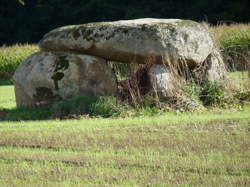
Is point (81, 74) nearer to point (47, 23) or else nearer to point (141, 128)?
point (141, 128)

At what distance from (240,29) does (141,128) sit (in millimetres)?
14576

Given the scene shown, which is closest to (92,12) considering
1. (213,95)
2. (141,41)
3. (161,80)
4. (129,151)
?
(141,41)

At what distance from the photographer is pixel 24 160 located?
7.53 meters

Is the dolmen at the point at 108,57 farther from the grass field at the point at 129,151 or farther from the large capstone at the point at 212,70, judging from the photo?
the grass field at the point at 129,151

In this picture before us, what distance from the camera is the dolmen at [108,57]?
1248cm

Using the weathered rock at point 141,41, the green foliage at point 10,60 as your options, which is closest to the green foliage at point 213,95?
the weathered rock at point 141,41

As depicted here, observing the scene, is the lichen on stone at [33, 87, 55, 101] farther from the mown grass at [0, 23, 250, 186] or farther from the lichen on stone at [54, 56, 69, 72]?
the mown grass at [0, 23, 250, 186]

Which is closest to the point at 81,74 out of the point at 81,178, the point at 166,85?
the point at 166,85

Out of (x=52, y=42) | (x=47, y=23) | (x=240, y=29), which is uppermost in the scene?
(x=52, y=42)

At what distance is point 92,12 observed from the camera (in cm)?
4359

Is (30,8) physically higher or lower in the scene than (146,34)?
lower

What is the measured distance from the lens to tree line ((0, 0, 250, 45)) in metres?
39.9

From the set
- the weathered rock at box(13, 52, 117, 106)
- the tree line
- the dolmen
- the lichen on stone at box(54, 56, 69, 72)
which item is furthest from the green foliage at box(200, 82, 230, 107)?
the tree line

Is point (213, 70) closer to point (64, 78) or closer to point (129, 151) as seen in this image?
point (64, 78)
